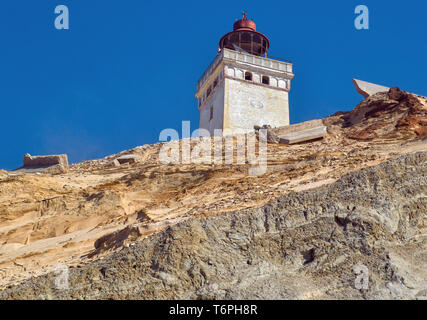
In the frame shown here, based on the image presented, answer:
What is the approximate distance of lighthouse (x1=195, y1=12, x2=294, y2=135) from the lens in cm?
2917

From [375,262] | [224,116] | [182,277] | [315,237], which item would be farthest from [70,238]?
[224,116]

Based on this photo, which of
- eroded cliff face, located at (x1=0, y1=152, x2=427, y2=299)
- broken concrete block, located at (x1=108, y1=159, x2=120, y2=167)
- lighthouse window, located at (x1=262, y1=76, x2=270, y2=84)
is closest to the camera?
eroded cliff face, located at (x1=0, y1=152, x2=427, y2=299)

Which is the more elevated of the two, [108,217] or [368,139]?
[368,139]

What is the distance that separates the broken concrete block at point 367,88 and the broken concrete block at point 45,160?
12.9 meters

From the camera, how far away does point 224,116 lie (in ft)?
94.3

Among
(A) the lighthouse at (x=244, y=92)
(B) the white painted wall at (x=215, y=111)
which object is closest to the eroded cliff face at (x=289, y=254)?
(A) the lighthouse at (x=244, y=92)

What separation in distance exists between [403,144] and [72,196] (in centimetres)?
970

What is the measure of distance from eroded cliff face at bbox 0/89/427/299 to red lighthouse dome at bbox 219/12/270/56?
21560 mm

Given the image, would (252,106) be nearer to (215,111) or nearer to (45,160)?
(215,111)

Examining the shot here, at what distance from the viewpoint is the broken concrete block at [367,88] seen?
75.2 ft

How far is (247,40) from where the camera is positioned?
3531 centimetres

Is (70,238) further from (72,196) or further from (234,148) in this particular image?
(234,148)

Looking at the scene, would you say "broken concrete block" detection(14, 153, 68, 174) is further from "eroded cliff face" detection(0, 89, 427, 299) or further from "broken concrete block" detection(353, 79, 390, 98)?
"broken concrete block" detection(353, 79, 390, 98)

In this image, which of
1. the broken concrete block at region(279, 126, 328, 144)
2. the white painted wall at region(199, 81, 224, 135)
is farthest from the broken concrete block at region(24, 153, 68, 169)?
the white painted wall at region(199, 81, 224, 135)
